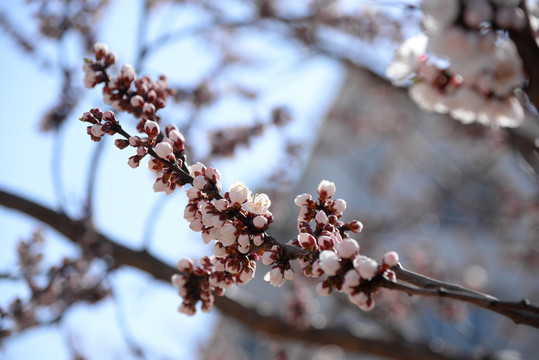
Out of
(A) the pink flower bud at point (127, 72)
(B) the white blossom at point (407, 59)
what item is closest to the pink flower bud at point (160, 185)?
(A) the pink flower bud at point (127, 72)

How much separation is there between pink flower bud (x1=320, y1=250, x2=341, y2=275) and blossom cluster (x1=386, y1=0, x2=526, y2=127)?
22.8 inches

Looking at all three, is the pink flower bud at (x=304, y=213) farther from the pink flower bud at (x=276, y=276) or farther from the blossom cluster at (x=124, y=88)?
the blossom cluster at (x=124, y=88)

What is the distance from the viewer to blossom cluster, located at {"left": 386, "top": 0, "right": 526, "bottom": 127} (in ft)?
3.02

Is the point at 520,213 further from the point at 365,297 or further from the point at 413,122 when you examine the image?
the point at 365,297

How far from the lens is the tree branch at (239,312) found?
2266 mm

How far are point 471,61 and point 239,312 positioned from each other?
198cm

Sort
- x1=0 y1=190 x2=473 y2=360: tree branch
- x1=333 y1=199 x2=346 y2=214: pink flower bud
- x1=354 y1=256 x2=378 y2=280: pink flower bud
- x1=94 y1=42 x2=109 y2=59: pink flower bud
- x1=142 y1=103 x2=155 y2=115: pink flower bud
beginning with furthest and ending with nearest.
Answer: x1=0 y1=190 x2=473 y2=360: tree branch
x1=94 y1=42 x2=109 y2=59: pink flower bud
x1=142 y1=103 x2=155 y2=115: pink flower bud
x1=333 y1=199 x2=346 y2=214: pink flower bud
x1=354 y1=256 x2=378 y2=280: pink flower bud

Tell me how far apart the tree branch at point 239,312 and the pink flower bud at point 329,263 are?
4.83ft

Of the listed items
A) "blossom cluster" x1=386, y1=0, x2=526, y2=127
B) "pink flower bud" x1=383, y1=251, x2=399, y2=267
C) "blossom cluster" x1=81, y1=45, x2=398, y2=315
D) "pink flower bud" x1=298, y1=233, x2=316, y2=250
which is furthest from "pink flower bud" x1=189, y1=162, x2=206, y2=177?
"blossom cluster" x1=386, y1=0, x2=526, y2=127

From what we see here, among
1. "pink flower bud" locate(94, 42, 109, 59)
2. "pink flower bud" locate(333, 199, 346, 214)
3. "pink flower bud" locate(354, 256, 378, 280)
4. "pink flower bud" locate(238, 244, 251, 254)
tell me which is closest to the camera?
"pink flower bud" locate(354, 256, 378, 280)

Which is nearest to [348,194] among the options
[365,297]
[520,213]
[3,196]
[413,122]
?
[413,122]

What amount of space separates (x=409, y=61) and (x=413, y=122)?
223 inches

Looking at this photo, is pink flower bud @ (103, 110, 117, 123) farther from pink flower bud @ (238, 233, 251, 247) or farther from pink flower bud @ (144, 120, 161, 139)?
pink flower bud @ (238, 233, 251, 247)

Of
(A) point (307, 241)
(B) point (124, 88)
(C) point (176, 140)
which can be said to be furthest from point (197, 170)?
(B) point (124, 88)
